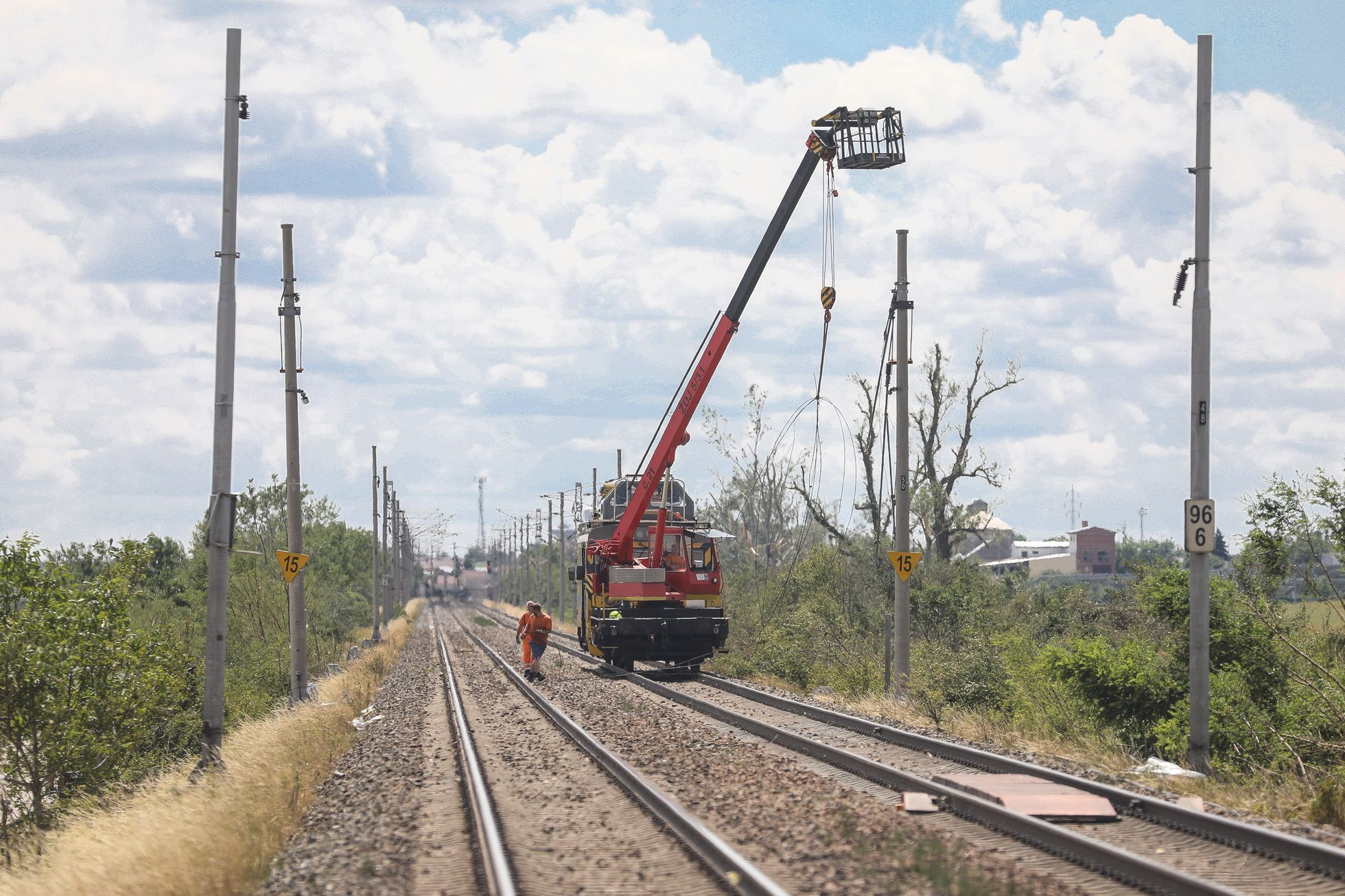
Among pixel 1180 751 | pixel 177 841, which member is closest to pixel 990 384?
pixel 1180 751

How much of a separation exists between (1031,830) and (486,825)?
4.15m

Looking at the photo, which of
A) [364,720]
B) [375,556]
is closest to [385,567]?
[375,556]

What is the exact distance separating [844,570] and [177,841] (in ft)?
109

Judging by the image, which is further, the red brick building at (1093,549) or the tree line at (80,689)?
the red brick building at (1093,549)

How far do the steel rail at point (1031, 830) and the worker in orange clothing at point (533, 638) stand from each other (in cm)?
1156

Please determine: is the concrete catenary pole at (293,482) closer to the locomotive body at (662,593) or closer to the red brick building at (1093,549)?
the locomotive body at (662,593)

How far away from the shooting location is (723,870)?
892 centimetres

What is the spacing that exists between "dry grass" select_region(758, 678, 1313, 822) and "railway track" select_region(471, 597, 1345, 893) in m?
0.91

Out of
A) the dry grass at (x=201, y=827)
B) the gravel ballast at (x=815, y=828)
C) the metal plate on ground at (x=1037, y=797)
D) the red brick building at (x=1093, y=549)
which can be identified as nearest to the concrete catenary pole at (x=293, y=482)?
the dry grass at (x=201, y=827)

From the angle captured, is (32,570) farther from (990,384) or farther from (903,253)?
(990,384)

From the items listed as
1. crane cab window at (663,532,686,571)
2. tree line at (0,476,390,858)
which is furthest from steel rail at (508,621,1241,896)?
crane cab window at (663,532,686,571)

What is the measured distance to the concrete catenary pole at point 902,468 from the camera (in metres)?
22.3

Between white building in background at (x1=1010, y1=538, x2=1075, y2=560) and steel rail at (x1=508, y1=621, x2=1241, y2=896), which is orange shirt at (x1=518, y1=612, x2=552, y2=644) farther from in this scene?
white building in background at (x1=1010, y1=538, x2=1075, y2=560)

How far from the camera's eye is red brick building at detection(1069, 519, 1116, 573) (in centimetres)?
16638
